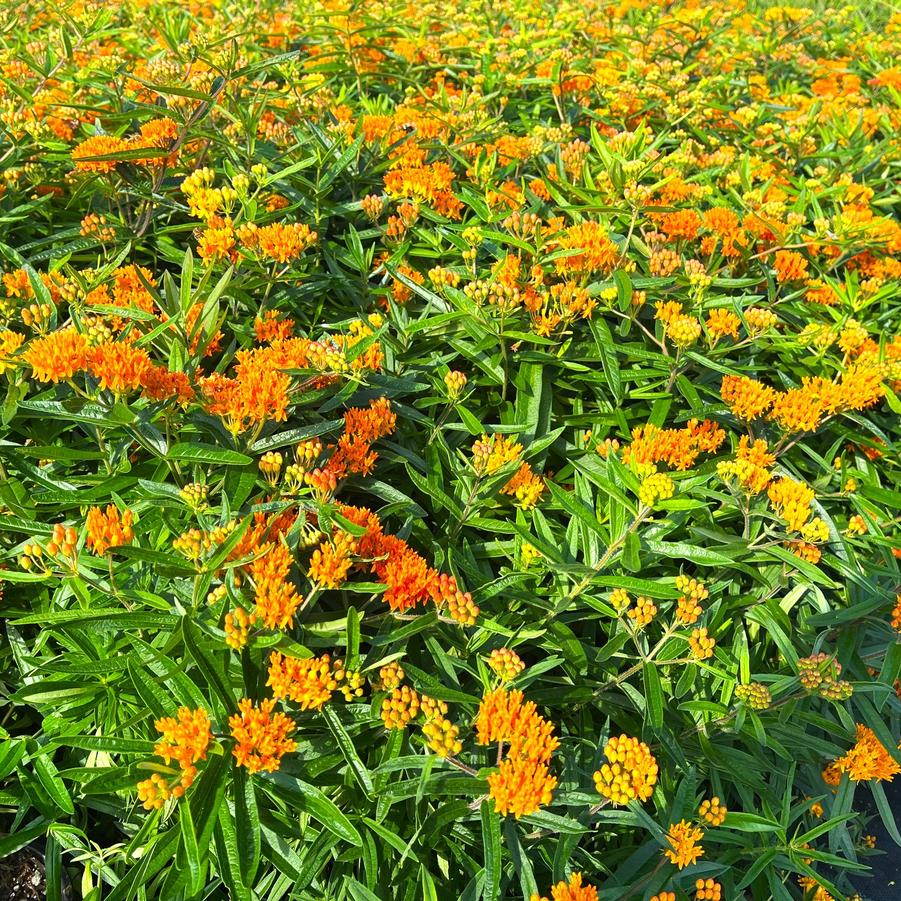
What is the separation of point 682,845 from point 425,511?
3.17 ft

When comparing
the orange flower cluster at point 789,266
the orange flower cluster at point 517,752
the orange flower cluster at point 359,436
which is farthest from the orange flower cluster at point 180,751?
the orange flower cluster at point 789,266

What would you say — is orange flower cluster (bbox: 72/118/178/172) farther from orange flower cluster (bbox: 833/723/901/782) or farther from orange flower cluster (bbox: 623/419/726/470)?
orange flower cluster (bbox: 833/723/901/782)

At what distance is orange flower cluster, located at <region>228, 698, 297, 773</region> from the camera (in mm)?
1390

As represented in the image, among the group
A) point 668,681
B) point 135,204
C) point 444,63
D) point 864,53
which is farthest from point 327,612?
point 864,53

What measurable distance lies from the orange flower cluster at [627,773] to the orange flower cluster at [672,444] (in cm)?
68

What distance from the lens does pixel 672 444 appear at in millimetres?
2092

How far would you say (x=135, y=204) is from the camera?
9.15ft

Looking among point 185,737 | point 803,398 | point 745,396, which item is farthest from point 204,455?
point 803,398

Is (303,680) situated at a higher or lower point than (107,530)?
lower

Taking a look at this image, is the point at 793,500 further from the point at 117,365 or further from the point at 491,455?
the point at 117,365

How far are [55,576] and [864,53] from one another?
5.83m

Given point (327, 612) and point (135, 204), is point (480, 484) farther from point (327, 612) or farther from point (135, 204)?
point (135, 204)

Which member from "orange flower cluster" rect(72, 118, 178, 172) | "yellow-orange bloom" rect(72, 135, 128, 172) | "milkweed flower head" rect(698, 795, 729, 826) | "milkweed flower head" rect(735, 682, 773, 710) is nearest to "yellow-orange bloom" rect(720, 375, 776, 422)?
"milkweed flower head" rect(735, 682, 773, 710)

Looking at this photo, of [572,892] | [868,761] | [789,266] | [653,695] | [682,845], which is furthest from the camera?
[789,266]
